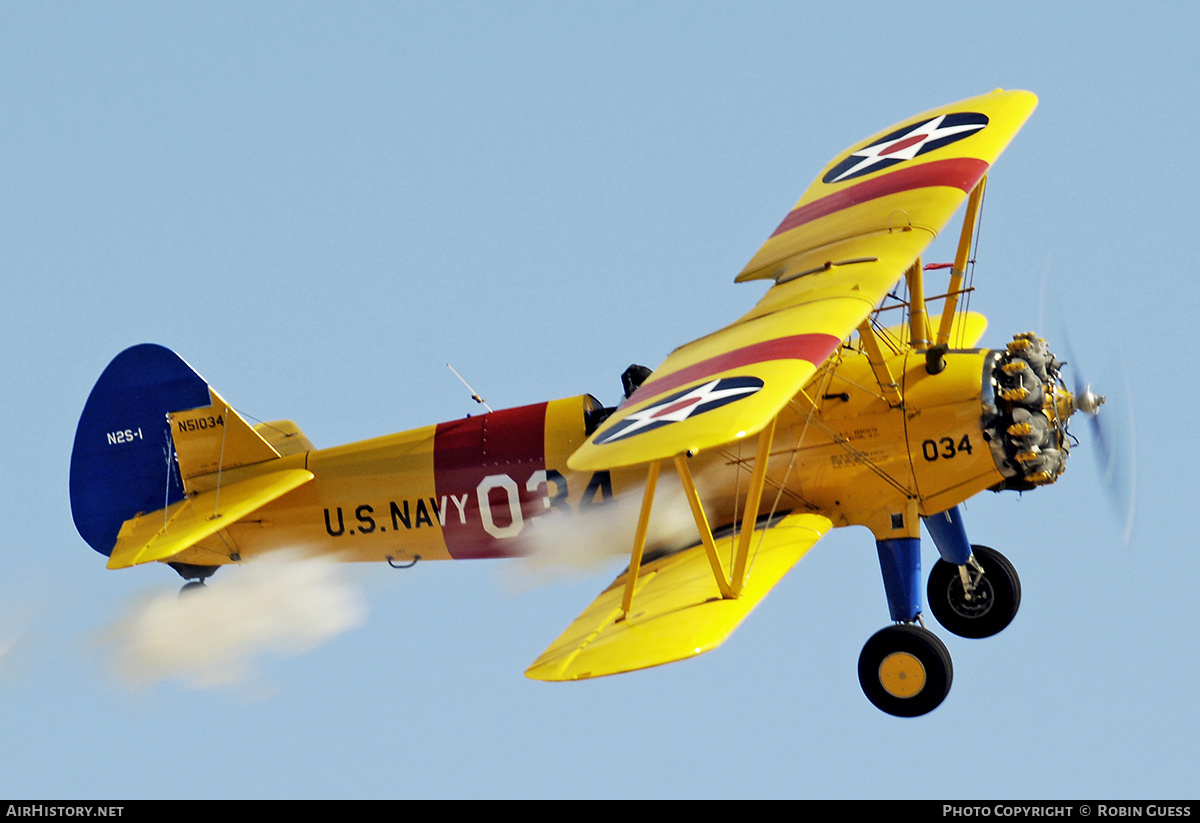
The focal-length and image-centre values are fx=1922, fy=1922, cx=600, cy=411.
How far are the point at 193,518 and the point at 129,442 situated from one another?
103 centimetres

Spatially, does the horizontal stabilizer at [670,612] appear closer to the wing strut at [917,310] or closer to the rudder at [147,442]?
the wing strut at [917,310]

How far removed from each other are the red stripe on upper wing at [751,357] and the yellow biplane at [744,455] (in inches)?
1.0

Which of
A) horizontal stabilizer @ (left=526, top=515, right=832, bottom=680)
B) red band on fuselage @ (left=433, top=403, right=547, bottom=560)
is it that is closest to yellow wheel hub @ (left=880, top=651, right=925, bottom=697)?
horizontal stabilizer @ (left=526, top=515, right=832, bottom=680)

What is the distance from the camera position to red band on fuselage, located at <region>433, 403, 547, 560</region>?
45.9 ft

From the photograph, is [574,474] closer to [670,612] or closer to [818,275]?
[670,612]

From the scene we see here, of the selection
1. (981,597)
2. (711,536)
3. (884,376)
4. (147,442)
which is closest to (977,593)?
(981,597)

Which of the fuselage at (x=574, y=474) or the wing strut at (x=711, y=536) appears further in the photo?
the fuselage at (x=574, y=474)

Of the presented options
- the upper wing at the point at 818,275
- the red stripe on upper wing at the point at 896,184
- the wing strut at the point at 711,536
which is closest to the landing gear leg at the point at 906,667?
the wing strut at the point at 711,536

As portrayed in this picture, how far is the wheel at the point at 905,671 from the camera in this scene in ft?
40.7

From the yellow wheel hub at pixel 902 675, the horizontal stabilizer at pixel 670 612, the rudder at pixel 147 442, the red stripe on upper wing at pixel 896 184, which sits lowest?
the yellow wheel hub at pixel 902 675

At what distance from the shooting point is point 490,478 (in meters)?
14.1

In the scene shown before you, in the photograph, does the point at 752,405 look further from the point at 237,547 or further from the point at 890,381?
the point at 237,547
